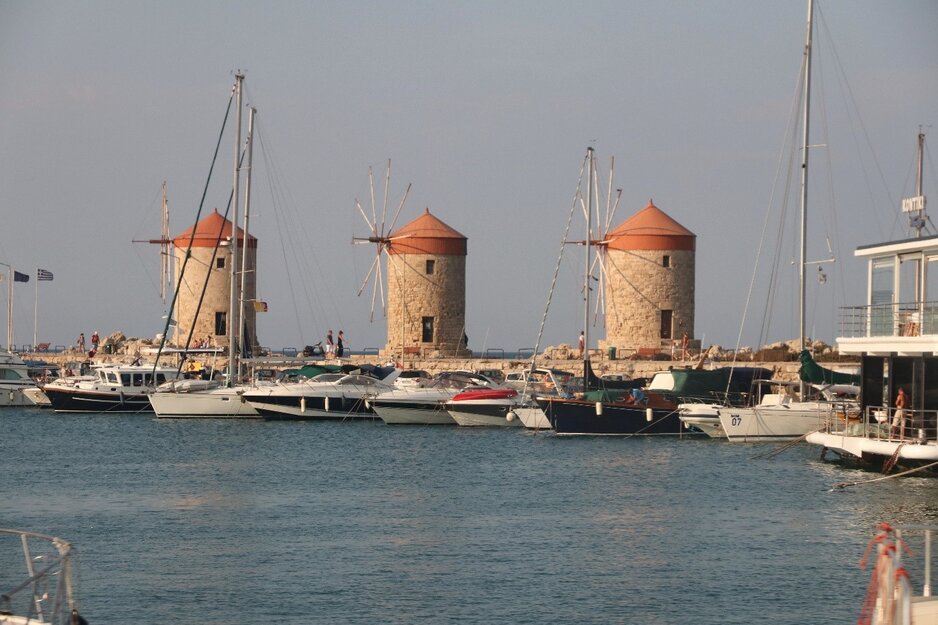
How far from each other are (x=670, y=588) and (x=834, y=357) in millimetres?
32721

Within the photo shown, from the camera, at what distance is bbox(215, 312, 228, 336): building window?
59219 millimetres

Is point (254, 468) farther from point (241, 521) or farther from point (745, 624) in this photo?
point (745, 624)

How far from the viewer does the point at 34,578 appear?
9.35 m

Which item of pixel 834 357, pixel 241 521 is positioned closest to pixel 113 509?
pixel 241 521

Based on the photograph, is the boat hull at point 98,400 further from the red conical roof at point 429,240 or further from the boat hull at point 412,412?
the red conical roof at point 429,240

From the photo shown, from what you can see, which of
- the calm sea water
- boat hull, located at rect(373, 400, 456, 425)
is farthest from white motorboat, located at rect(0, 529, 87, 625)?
boat hull, located at rect(373, 400, 456, 425)

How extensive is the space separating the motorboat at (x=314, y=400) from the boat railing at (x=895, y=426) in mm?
16371

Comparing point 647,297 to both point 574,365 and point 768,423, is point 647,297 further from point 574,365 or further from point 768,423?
point 768,423

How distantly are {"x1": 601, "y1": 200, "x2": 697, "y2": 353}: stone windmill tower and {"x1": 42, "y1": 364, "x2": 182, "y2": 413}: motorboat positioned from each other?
17.7m

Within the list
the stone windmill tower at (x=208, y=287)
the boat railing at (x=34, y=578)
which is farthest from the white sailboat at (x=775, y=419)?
the stone windmill tower at (x=208, y=287)

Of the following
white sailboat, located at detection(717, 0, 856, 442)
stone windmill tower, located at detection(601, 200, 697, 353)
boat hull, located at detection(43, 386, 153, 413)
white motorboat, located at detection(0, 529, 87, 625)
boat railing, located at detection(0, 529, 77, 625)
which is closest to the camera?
white motorboat, located at detection(0, 529, 87, 625)

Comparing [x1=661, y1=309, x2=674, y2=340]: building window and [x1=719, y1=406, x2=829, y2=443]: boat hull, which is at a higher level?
[x1=661, y1=309, x2=674, y2=340]: building window

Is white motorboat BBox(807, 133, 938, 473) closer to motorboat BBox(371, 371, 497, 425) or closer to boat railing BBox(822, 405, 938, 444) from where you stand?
boat railing BBox(822, 405, 938, 444)

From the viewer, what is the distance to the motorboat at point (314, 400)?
130 feet
